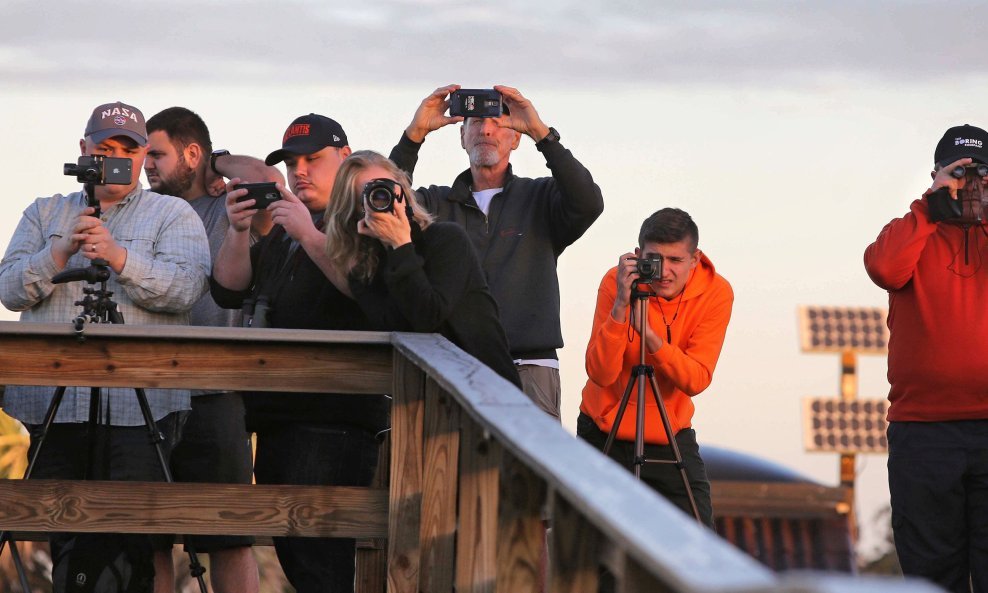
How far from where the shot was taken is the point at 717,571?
1.53m

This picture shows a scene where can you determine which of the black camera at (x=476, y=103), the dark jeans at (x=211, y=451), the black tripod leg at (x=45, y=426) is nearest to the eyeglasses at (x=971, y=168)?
the black camera at (x=476, y=103)

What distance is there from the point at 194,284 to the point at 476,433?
1660 mm

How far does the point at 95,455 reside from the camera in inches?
184

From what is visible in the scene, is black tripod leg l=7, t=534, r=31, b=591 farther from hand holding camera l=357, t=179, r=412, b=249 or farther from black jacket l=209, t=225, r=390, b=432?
hand holding camera l=357, t=179, r=412, b=249

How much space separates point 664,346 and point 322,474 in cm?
132

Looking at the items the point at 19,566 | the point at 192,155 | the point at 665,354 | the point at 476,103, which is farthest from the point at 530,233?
the point at 19,566

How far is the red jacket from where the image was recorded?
490 centimetres

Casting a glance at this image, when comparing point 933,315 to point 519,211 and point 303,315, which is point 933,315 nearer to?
point 519,211

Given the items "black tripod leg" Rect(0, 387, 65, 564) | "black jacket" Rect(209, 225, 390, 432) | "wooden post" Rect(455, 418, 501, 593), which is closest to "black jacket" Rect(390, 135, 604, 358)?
"black jacket" Rect(209, 225, 390, 432)

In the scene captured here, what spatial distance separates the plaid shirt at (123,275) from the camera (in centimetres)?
474

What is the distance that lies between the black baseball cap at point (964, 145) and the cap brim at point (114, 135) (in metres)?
2.62

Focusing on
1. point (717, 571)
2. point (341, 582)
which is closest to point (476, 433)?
point (341, 582)

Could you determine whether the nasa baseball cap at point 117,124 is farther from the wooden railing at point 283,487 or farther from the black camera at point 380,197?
the black camera at point 380,197

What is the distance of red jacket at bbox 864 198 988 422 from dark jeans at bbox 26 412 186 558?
2.35 meters
